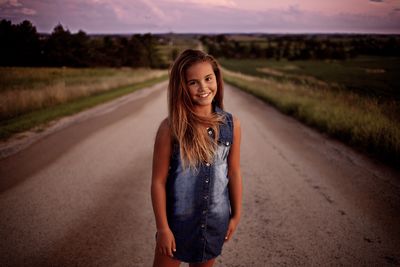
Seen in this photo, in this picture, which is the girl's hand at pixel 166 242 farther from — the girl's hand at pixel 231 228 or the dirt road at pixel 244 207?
the dirt road at pixel 244 207

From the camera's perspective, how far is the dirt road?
285 cm

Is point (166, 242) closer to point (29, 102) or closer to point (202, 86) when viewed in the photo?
point (202, 86)

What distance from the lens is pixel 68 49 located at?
43.8m

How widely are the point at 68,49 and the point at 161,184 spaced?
48.7m

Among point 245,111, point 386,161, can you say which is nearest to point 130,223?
point 386,161

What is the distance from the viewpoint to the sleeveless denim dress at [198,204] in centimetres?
145

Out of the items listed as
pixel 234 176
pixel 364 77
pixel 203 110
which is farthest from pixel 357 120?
pixel 364 77

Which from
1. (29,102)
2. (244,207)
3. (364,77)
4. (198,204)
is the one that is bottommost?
(244,207)

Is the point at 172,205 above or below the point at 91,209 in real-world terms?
above

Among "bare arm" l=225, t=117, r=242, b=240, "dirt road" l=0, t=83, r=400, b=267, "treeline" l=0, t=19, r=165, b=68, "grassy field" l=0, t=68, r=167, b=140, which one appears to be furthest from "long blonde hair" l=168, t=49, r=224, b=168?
"treeline" l=0, t=19, r=165, b=68

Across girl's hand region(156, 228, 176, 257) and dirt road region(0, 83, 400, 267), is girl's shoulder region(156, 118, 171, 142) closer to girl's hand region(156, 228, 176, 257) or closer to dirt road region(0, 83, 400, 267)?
girl's hand region(156, 228, 176, 257)

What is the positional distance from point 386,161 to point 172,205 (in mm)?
6019

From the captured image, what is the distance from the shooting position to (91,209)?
381cm

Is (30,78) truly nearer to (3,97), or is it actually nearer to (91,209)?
(3,97)
